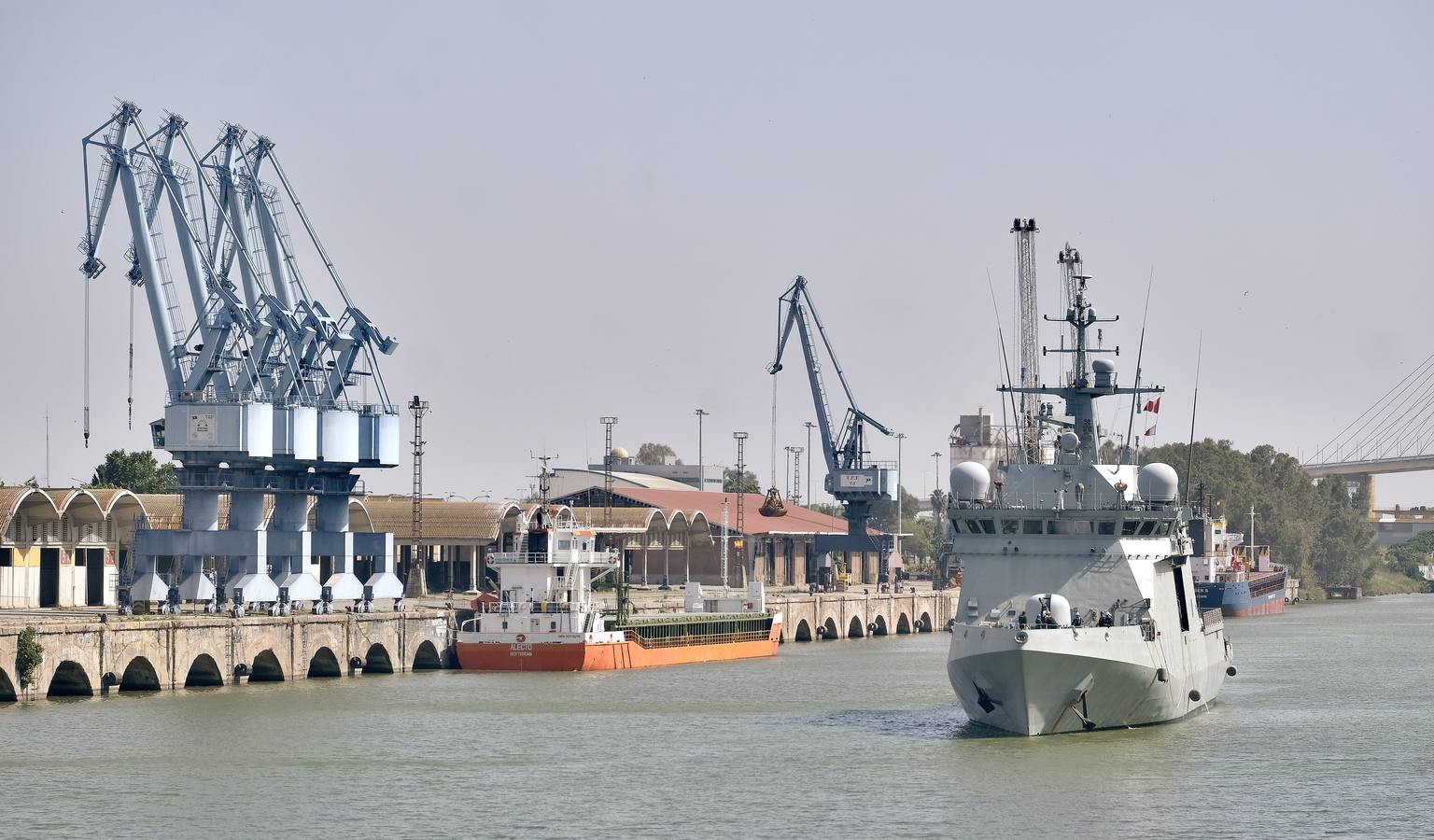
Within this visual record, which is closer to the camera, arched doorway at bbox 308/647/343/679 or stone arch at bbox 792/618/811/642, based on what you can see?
arched doorway at bbox 308/647/343/679

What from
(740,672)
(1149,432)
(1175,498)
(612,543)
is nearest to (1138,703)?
(1175,498)

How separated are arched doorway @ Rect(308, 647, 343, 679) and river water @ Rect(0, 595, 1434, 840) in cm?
394

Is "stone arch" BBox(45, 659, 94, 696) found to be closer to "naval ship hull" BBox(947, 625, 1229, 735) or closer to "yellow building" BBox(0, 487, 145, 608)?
"yellow building" BBox(0, 487, 145, 608)

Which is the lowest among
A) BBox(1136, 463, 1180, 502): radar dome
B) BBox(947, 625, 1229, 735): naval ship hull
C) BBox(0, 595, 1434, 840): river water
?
BBox(0, 595, 1434, 840): river water

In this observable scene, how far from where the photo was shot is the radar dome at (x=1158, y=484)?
6347 centimetres

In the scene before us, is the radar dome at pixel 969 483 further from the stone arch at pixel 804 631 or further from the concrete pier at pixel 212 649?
the stone arch at pixel 804 631

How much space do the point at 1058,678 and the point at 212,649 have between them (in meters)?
37.8

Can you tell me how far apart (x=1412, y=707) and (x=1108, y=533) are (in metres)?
22.6

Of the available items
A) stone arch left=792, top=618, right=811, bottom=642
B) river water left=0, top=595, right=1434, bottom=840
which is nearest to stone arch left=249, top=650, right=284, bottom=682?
river water left=0, top=595, right=1434, bottom=840

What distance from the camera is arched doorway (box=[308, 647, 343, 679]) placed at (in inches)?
3452

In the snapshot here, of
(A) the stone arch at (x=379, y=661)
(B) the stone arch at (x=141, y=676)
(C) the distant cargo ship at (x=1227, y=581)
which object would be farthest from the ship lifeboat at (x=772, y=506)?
(B) the stone arch at (x=141, y=676)

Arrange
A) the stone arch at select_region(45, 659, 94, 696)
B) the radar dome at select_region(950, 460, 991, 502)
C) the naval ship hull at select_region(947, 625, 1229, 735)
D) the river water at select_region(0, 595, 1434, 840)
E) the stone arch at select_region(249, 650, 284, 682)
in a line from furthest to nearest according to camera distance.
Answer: the stone arch at select_region(249, 650, 284, 682), the stone arch at select_region(45, 659, 94, 696), the radar dome at select_region(950, 460, 991, 502), the naval ship hull at select_region(947, 625, 1229, 735), the river water at select_region(0, 595, 1434, 840)

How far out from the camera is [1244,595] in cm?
18012

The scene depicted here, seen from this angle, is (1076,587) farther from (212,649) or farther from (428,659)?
(428,659)
